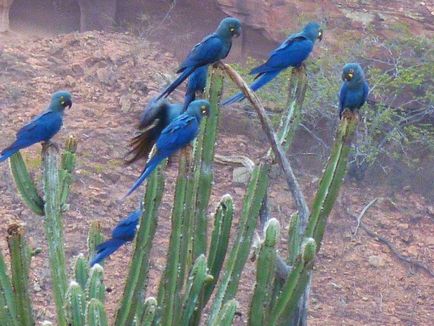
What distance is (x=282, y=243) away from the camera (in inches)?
304

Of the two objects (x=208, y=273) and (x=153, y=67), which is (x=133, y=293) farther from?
(x=153, y=67)

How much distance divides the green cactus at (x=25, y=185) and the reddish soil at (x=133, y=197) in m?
2.14

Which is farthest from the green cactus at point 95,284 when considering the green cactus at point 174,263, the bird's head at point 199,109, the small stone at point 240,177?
the small stone at point 240,177

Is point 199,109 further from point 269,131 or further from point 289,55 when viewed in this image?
point 289,55

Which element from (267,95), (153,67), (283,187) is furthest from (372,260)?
(153,67)

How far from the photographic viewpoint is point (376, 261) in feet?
25.2

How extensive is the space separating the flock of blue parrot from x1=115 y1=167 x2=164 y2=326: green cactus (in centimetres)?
8

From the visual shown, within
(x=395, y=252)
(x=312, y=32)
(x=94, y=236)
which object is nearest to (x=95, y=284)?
(x=94, y=236)

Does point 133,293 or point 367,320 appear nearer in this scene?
point 133,293

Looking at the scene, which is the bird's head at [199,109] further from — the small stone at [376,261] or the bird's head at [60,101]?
the small stone at [376,261]

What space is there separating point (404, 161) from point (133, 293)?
5.46 metres

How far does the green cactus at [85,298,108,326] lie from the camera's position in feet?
10.8

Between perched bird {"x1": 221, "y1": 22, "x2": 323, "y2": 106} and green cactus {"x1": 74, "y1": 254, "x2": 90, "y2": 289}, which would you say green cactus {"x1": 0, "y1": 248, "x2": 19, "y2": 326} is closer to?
green cactus {"x1": 74, "y1": 254, "x2": 90, "y2": 289}

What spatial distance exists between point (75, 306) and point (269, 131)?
1.08m
